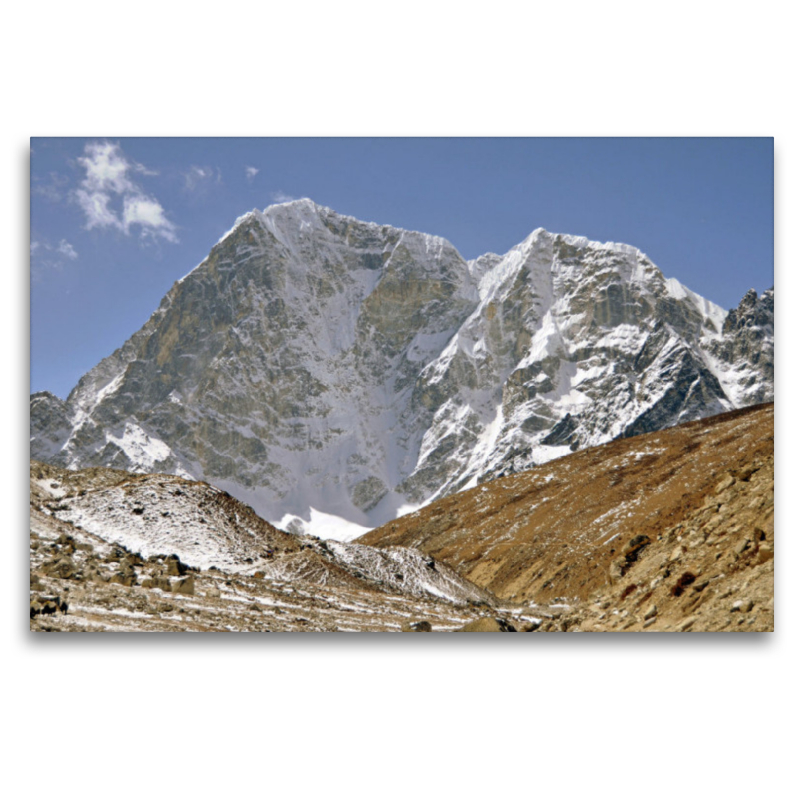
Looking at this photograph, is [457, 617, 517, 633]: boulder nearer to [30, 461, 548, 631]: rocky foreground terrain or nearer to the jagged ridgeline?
[30, 461, 548, 631]: rocky foreground terrain

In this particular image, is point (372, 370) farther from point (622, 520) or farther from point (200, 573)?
point (200, 573)

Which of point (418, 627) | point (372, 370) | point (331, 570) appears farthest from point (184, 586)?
point (372, 370)

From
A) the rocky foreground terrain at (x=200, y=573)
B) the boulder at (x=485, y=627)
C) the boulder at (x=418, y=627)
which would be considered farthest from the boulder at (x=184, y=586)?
the boulder at (x=485, y=627)

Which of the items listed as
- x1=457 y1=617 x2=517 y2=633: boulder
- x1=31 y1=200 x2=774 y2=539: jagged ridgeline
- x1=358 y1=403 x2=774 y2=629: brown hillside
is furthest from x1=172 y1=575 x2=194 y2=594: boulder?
x1=31 y1=200 x2=774 y2=539: jagged ridgeline

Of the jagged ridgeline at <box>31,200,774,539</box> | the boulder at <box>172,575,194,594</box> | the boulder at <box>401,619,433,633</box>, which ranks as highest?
the jagged ridgeline at <box>31,200,774,539</box>
